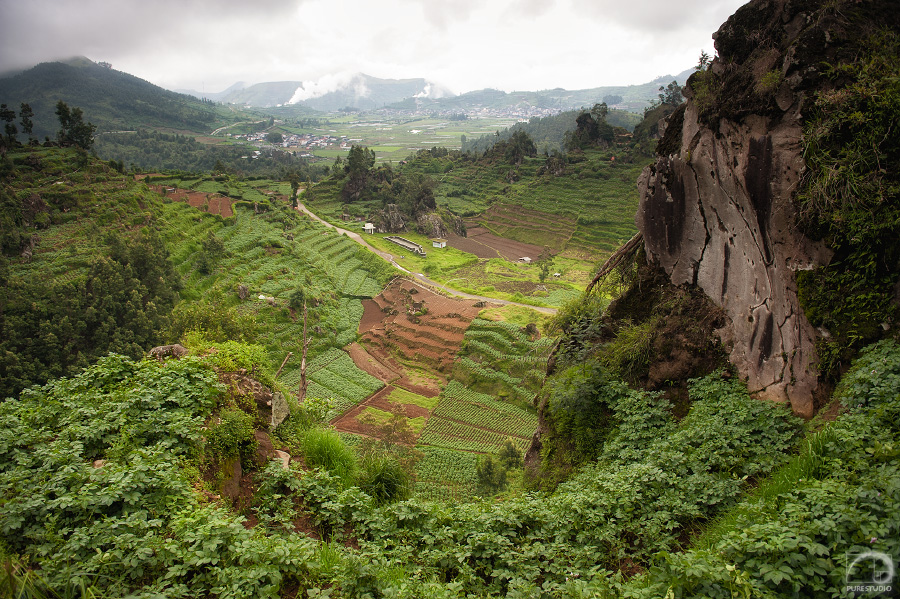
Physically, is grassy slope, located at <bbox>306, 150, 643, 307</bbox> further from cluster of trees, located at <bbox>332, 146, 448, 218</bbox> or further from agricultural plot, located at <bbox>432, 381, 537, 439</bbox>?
agricultural plot, located at <bbox>432, 381, 537, 439</bbox>

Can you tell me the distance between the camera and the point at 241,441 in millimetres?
7406

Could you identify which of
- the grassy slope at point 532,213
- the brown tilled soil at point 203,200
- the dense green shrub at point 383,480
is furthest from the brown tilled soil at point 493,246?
the dense green shrub at point 383,480

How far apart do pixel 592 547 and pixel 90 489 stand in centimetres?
578

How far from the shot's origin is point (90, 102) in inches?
5276

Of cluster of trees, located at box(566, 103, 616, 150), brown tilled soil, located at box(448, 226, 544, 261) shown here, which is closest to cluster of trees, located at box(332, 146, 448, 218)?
brown tilled soil, located at box(448, 226, 544, 261)

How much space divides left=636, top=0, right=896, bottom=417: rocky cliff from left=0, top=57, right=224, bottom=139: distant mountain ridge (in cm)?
14998

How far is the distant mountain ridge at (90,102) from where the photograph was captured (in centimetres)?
12269

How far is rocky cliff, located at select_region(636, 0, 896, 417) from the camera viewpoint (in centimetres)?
725

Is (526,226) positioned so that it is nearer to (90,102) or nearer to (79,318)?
(79,318)

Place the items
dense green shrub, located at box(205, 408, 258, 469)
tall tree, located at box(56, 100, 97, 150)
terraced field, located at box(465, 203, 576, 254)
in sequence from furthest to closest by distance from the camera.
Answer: terraced field, located at box(465, 203, 576, 254) → tall tree, located at box(56, 100, 97, 150) → dense green shrub, located at box(205, 408, 258, 469)

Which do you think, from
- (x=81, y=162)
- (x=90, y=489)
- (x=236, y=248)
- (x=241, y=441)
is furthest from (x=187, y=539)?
(x=81, y=162)

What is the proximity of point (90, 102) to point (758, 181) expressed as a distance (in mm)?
179543

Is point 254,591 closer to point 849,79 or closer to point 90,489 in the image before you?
point 90,489

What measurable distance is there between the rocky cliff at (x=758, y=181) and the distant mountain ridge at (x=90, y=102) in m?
150
